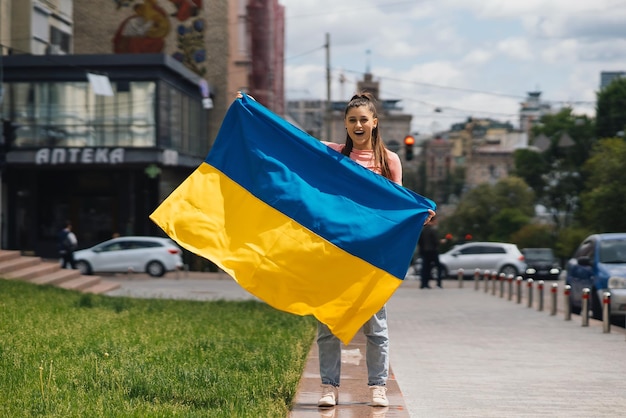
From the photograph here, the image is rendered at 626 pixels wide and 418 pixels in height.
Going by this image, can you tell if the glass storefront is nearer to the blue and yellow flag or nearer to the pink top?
the blue and yellow flag

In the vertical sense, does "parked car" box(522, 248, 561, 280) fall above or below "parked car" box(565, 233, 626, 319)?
below

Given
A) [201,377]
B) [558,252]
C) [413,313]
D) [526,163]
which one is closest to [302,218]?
[201,377]

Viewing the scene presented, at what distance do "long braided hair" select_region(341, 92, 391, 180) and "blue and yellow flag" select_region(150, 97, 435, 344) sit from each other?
4.8 inches

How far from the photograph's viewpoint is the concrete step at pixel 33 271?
943 inches

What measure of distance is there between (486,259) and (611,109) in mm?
40059

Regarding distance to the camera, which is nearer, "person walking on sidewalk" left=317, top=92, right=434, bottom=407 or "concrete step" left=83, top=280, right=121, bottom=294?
"person walking on sidewalk" left=317, top=92, right=434, bottom=407

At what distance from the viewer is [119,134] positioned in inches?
2029

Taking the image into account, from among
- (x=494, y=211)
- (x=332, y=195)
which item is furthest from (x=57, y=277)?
(x=494, y=211)

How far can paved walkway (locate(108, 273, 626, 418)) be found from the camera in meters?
8.59

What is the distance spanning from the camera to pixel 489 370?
1152cm

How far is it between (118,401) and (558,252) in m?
77.8

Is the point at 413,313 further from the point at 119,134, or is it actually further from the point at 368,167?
the point at 119,134

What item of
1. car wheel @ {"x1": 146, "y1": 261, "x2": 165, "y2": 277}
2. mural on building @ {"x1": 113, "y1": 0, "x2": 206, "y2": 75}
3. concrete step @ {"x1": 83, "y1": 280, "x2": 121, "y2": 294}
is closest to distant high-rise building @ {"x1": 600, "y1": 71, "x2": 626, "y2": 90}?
mural on building @ {"x1": 113, "y1": 0, "x2": 206, "y2": 75}

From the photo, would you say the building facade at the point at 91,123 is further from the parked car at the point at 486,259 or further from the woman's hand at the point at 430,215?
the woman's hand at the point at 430,215
